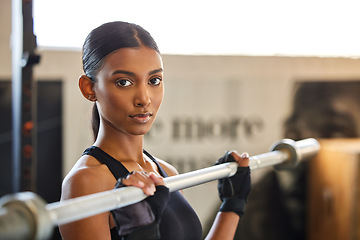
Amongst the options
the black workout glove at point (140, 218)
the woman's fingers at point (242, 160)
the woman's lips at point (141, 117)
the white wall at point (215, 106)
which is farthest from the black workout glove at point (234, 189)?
the white wall at point (215, 106)

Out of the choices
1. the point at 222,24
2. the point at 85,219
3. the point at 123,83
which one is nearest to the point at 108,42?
the point at 123,83

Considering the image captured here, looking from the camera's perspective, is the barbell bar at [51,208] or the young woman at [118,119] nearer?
the barbell bar at [51,208]

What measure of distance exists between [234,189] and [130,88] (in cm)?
39

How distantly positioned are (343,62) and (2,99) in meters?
1.81

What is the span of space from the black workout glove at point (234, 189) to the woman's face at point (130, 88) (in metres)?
0.28

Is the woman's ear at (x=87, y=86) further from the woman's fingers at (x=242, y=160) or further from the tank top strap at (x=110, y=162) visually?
the woman's fingers at (x=242, y=160)

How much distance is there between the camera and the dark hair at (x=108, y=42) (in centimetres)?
94

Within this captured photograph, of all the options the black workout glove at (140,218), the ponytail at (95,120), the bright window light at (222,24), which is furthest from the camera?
the bright window light at (222,24)

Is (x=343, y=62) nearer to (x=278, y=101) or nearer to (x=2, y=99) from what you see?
(x=278, y=101)

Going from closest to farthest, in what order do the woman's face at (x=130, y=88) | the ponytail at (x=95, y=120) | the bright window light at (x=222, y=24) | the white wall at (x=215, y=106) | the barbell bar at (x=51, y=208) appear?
the barbell bar at (x=51, y=208) → the woman's face at (x=130, y=88) → the ponytail at (x=95, y=120) → the bright window light at (x=222, y=24) → the white wall at (x=215, y=106)

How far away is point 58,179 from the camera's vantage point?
232 centimetres

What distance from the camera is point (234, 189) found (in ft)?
3.77

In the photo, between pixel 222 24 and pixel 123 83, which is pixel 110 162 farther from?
pixel 222 24

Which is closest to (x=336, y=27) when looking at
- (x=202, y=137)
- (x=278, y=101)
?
(x=278, y=101)
